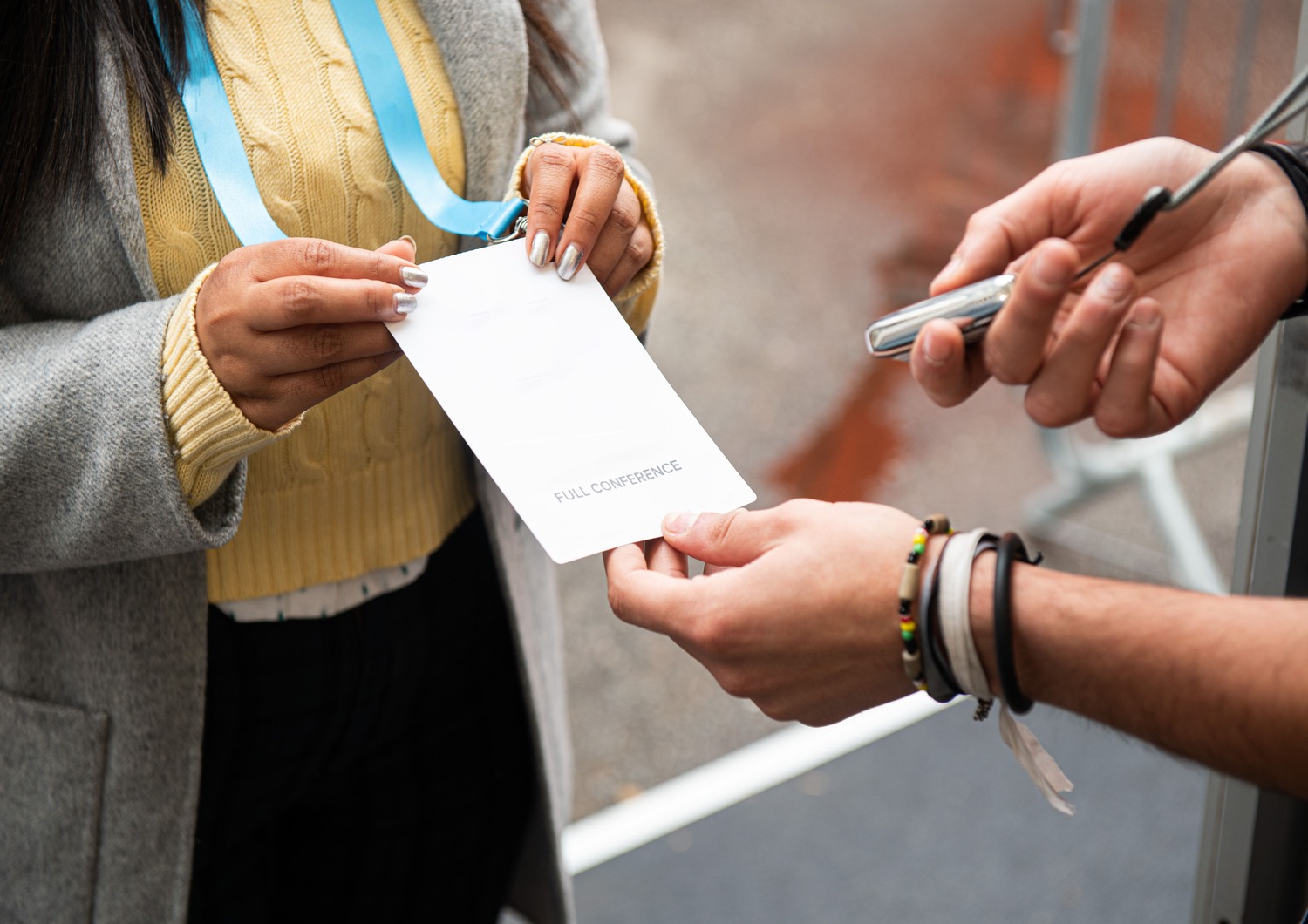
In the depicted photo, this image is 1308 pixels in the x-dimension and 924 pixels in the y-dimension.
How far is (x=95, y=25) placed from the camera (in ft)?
2.71

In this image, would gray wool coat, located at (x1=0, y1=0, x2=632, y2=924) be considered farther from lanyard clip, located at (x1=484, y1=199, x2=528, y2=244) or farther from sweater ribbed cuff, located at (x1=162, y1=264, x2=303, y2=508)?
lanyard clip, located at (x1=484, y1=199, x2=528, y2=244)

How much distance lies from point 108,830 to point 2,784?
0.10 meters

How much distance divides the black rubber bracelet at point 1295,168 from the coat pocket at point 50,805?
39.4 inches

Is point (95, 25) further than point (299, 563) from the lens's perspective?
No

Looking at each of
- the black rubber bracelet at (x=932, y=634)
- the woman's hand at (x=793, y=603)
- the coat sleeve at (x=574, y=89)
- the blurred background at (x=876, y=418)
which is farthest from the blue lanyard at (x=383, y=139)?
the blurred background at (x=876, y=418)

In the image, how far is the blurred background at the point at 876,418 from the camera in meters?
1.77

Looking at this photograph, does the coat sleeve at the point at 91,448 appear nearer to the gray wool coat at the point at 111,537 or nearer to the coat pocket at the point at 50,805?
the gray wool coat at the point at 111,537

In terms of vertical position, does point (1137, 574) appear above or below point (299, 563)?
below

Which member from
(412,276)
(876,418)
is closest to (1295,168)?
(412,276)

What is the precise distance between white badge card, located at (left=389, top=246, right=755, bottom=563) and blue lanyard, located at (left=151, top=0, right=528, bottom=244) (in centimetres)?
6

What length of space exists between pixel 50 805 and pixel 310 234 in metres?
0.53

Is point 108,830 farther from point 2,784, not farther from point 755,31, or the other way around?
point 755,31

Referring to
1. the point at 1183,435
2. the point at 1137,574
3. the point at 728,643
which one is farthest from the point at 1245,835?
the point at 1183,435

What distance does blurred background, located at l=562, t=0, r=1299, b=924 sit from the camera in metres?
1.77
